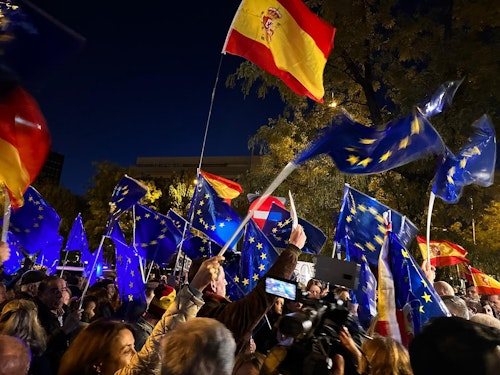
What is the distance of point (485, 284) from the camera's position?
33.7ft

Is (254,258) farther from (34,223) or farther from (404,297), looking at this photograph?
(34,223)

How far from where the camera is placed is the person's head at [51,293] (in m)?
5.53

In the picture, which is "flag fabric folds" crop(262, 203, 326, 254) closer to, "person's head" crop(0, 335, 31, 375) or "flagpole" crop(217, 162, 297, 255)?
"flagpole" crop(217, 162, 297, 255)

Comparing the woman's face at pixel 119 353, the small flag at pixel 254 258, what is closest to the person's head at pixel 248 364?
the woman's face at pixel 119 353

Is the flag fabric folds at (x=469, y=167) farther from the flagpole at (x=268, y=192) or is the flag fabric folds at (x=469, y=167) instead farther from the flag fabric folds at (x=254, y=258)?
the flag fabric folds at (x=254, y=258)

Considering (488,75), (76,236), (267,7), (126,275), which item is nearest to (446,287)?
(267,7)

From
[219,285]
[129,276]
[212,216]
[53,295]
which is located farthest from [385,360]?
[212,216]

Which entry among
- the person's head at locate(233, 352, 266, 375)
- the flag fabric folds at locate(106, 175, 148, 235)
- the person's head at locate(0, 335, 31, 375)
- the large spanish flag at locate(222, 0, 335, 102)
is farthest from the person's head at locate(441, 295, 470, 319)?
the flag fabric folds at locate(106, 175, 148, 235)

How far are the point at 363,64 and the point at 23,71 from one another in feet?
43.1

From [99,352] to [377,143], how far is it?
14.2 feet

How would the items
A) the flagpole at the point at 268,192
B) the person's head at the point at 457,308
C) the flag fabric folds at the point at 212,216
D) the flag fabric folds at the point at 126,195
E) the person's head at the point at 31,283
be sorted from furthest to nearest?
1. the flag fabric folds at the point at 212,216
2. the flag fabric folds at the point at 126,195
3. the person's head at the point at 31,283
4. the person's head at the point at 457,308
5. the flagpole at the point at 268,192

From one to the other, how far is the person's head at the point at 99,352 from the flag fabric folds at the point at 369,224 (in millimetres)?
4885

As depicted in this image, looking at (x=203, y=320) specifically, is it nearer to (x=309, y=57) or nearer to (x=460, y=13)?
(x=309, y=57)

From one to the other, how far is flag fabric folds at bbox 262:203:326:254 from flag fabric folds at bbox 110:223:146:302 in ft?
12.6
